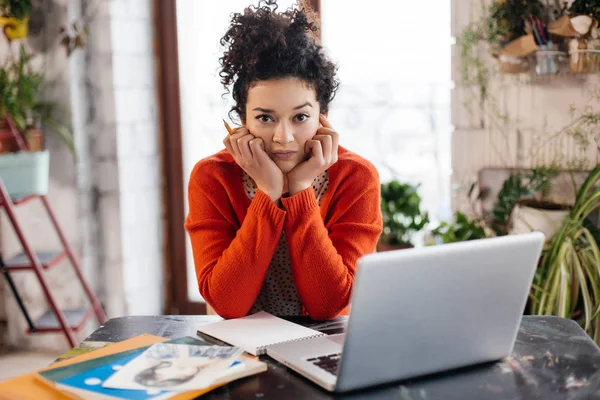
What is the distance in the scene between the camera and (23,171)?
280 centimetres

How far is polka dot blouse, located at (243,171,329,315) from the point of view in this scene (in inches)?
66.8

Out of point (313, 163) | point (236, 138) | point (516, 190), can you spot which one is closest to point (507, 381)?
point (313, 163)

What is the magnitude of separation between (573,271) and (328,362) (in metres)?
1.44

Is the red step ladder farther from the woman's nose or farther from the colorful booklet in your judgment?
the colorful booklet

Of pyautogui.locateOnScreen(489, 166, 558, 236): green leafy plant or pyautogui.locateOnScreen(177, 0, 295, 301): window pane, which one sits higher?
pyautogui.locateOnScreen(177, 0, 295, 301): window pane

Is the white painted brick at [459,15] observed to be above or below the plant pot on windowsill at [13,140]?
above

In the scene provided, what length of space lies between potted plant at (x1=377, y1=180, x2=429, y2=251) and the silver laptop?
159cm

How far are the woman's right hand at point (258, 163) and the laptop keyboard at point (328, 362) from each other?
0.51 meters

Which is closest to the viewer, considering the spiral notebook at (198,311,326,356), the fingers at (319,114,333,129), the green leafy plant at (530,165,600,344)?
the spiral notebook at (198,311,326,356)

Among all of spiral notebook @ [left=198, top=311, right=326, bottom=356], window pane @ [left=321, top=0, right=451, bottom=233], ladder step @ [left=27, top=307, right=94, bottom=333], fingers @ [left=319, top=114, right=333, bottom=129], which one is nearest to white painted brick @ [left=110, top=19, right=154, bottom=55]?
window pane @ [left=321, top=0, right=451, bottom=233]

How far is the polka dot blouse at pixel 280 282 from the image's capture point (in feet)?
5.57

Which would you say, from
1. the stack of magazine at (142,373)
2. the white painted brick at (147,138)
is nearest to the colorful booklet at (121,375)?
the stack of magazine at (142,373)

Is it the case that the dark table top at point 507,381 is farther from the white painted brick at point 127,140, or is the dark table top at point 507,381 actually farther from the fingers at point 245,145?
the white painted brick at point 127,140

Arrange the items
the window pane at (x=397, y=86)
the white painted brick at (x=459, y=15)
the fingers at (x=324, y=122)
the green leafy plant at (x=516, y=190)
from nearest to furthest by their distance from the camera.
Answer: the fingers at (x=324, y=122)
the green leafy plant at (x=516, y=190)
the white painted brick at (x=459, y=15)
the window pane at (x=397, y=86)
